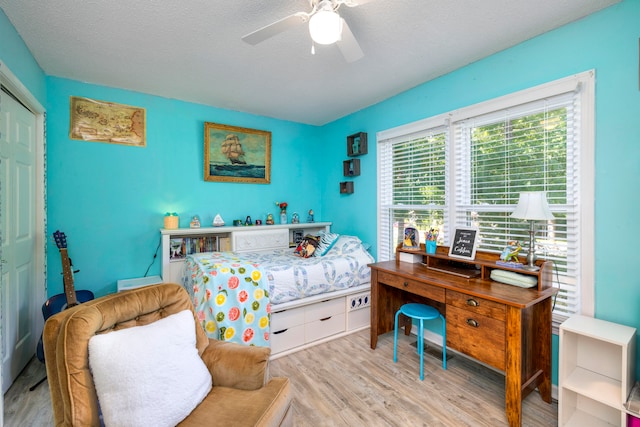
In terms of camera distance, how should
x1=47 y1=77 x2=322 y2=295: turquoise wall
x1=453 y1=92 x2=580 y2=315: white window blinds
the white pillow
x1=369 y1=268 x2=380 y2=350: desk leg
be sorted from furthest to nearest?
x1=47 y1=77 x2=322 y2=295: turquoise wall → x1=369 y1=268 x2=380 y2=350: desk leg → x1=453 y1=92 x2=580 y2=315: white window blinds → the white pillow

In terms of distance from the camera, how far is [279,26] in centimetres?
164

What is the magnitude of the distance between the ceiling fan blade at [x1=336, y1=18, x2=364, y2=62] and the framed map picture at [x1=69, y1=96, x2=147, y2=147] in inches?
101

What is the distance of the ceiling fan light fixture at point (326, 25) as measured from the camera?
1479 millimetres

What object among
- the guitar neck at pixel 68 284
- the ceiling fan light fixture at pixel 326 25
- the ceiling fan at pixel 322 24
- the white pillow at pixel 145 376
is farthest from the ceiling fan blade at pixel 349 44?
the guitar neck at pixel 68 284

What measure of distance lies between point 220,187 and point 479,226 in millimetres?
3024

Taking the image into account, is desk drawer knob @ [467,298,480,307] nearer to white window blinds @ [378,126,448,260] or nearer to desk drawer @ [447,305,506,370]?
desk drawer @ [447,305,506,370]

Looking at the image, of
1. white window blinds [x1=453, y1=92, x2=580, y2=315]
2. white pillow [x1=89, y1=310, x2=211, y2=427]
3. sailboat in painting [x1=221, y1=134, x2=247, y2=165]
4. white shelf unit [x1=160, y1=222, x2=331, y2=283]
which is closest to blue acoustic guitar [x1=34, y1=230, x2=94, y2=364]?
white shelf unit [x1=160, y1=222, x2=331, y2=283]

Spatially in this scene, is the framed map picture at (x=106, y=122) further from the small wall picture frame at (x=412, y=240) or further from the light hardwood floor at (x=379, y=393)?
the small wall picture frame at (x=412, y=240)

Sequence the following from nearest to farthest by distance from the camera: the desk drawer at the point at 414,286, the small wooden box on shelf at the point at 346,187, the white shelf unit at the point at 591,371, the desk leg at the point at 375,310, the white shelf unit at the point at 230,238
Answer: the white shelf unit at the point at 591,371
the desk drawer at the point at 414,286
the desk leg at the point at 375,310
the white shelf unit at the point at 230,238
the small wooden box on shelf at the point at 346,187

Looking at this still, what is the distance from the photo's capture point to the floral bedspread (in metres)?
2.32

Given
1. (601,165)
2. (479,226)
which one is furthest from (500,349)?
(601,165)

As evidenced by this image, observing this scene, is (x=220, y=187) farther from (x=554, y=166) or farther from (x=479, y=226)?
(x=554, y=166)

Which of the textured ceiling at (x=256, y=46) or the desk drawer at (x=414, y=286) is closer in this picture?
the textured ceiling at (x=256, y=46)

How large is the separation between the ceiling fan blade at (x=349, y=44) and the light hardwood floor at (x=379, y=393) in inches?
93.9
